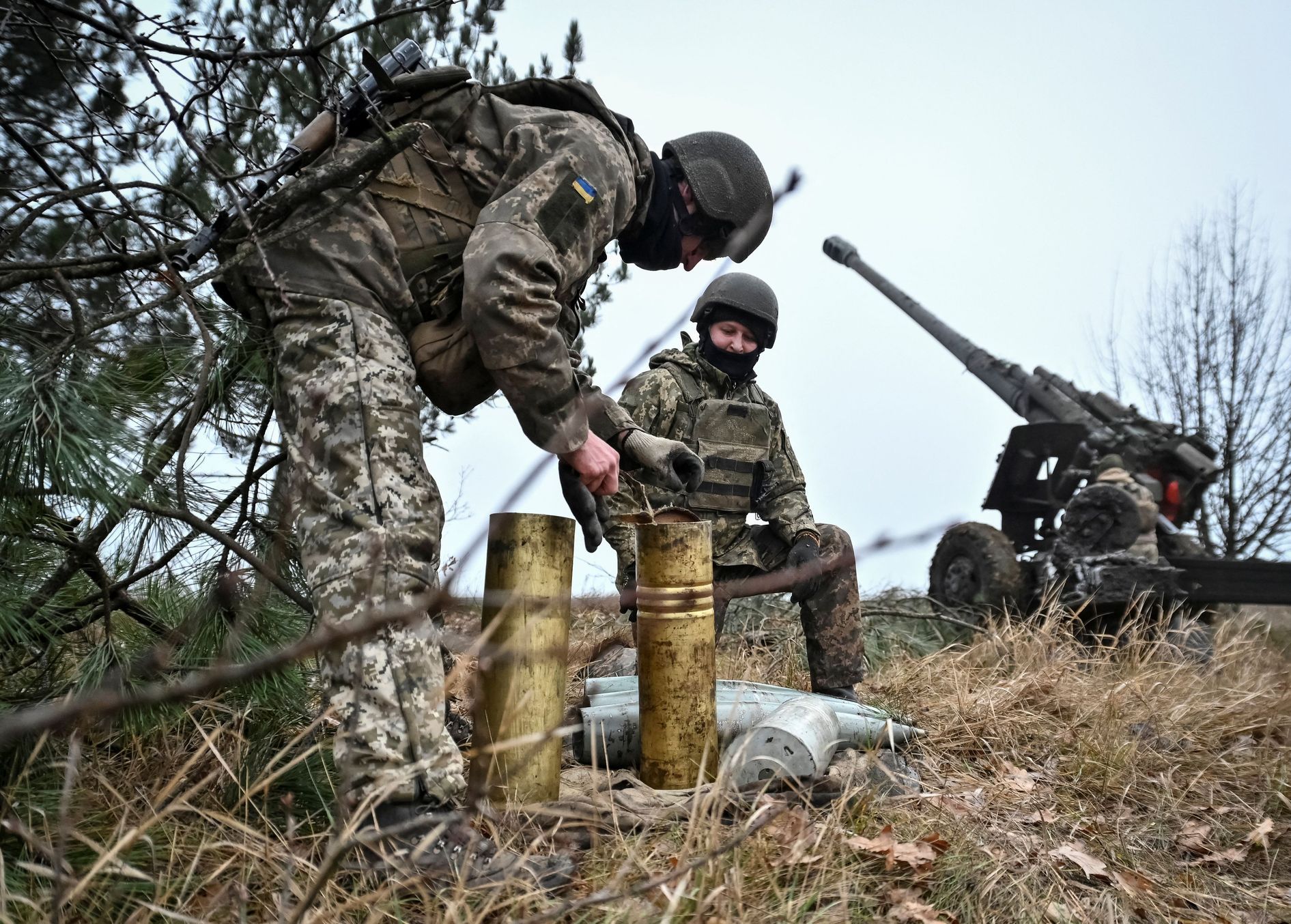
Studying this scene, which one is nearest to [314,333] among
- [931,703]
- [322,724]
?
[322,724]

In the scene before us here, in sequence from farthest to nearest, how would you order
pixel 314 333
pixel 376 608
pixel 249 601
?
pixel 314 333, pixel 376 608, pixel 249 601

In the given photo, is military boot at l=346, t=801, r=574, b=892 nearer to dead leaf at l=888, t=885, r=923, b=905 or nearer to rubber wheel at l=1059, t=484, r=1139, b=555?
dead leaf at l=888, t=885, r=923, b=905

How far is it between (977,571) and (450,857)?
578 cm

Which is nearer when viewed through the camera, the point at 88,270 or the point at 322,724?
the point at 88,270

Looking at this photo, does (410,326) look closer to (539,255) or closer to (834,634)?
(539,255)

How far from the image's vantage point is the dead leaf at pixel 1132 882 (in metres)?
2.43

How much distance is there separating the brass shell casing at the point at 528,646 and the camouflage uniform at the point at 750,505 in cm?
175

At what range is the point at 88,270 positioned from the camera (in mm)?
2057

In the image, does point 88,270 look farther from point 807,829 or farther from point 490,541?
point 807,829

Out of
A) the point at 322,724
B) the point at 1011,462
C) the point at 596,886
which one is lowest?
the point at 596,886

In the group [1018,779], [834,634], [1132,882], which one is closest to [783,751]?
[1132,882]

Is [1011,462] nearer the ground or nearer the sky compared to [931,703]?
nearer the sky

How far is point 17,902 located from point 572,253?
1655 mm

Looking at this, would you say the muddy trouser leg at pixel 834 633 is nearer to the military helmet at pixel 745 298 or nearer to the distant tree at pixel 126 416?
the military helmet at pixel 745 298
